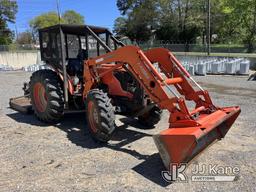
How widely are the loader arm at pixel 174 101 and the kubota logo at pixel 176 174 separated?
0.30 feet

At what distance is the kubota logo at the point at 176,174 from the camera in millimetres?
4352

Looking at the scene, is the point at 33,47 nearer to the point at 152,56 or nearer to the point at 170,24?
the point at 170,24

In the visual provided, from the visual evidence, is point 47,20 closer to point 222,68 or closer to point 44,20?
point 44,20

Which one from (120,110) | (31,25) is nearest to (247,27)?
(120,110)

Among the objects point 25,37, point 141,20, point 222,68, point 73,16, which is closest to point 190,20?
point 141,20

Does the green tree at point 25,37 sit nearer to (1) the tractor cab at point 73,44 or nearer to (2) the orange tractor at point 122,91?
(1) the tractor cab at point 73,44

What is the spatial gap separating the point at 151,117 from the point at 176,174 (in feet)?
8.07

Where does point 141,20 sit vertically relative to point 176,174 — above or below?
above

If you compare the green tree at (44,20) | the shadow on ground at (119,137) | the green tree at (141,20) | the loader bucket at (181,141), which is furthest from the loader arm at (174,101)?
the green tree at (44,20)

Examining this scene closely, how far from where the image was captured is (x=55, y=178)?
4.55 metres

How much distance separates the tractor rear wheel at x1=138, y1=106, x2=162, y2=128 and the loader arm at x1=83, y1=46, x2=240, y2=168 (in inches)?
39.8

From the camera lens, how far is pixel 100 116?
5.49 m

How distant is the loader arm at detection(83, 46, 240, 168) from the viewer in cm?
433

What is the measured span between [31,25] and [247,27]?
62679 millimetres
